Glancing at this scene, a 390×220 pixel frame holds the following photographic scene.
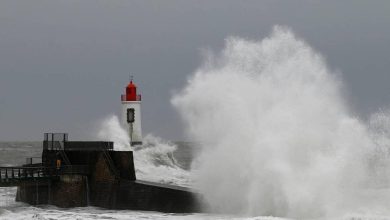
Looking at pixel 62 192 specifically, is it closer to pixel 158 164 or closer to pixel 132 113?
pixel 132 113

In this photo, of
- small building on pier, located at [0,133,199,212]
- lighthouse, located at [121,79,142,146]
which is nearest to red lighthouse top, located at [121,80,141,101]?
lighthouse, located at [121,79,142,146]

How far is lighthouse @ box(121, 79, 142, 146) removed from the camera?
29203 mm

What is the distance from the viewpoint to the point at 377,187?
21.8 m

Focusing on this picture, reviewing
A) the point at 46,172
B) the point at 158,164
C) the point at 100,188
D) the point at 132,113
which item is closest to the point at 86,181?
the point at 100,188

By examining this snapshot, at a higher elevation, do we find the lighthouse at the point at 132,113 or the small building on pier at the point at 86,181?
the lighthouse at the point at 132,113

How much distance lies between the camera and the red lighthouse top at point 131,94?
29256mm

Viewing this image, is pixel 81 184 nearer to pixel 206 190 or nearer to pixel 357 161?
pixel 206 190

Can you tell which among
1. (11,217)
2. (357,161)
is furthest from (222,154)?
(11,217)

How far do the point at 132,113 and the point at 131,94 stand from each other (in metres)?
0.76

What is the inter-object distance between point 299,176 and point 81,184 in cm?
631

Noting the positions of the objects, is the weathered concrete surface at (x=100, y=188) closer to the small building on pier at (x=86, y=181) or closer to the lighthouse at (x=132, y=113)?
the small building on pier at (x=86, y=181)

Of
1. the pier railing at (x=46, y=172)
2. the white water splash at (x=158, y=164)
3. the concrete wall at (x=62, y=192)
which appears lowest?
the concrete wall at (x=62, y=192)

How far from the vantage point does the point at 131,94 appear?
96.3 feet

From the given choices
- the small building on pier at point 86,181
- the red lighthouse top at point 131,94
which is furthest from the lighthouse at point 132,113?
the small building on pier at point 86,181
